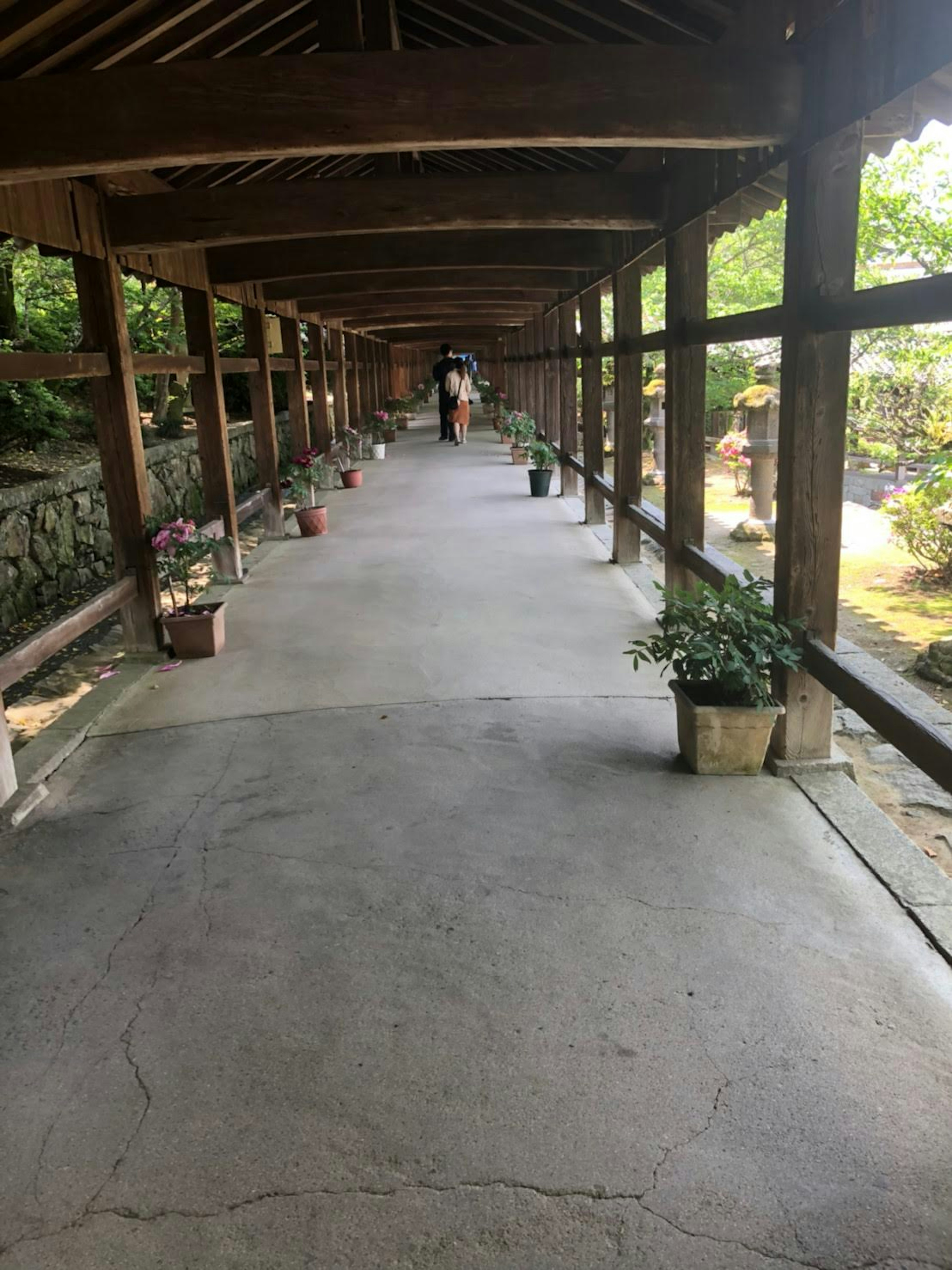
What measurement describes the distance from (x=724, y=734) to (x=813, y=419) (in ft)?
4.15

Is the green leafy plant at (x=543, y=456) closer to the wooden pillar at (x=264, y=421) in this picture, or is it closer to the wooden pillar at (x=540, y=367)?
the wooden pillar at (x=540, y=367)

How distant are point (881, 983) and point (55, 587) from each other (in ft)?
25.3

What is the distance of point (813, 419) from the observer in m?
3.59

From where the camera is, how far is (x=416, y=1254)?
1840 mm

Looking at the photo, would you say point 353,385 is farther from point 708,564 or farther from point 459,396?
point 708,564

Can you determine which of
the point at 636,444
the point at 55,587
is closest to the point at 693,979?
the point at 636,444

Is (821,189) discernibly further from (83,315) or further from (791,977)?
(83,315)

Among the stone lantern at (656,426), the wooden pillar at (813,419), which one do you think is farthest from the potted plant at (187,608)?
the stone lantern at (656,426)

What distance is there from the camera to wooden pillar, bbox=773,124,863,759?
Result: 3412 mm

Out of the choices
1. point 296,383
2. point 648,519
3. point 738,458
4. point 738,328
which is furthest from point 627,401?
point 296,383

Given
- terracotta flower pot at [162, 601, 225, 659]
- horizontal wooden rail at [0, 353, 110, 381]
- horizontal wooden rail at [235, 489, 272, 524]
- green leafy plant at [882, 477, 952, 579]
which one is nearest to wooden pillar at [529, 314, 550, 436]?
horizontal wooden rail at [235, 489, 272, 524]

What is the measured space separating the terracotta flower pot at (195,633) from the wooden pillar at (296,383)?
5137 millimetres

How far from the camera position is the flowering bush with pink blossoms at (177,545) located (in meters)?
5.68

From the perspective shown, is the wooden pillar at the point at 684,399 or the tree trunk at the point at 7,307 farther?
the tree trunk at the point at 7,307
